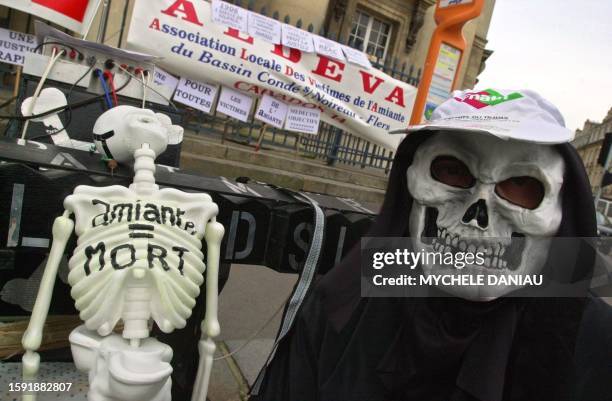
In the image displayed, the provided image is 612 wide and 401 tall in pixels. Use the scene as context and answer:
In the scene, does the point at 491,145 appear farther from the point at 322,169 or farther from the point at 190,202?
the point at 322,169

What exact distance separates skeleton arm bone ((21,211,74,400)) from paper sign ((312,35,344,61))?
13.5 feet

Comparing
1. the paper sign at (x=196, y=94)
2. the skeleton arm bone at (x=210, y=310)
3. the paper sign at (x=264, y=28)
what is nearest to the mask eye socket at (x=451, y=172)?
the skeleton arm bone at (x=210, y=310)

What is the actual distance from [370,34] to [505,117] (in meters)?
10.7

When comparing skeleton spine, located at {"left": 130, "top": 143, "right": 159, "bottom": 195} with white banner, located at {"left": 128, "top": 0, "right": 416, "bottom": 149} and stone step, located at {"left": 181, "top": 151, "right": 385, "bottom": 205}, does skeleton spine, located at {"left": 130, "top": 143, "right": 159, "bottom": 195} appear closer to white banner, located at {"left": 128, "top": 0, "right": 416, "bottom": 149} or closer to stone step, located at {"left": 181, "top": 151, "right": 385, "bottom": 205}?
white banner, located at {"left": 128, "top": 0, "right": 416, "bottom": 149}

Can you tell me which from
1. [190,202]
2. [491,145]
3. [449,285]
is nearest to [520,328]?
[449,285]

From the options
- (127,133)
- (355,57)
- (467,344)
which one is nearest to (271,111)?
(355,57)

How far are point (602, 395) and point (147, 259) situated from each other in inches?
42.9

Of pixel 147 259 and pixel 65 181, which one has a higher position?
pixel 65 181

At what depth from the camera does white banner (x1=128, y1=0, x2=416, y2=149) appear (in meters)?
3.92

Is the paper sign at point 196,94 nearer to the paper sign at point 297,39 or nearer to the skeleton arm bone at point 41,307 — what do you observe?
the paper sign at point 297,39

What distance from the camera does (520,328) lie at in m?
1.10

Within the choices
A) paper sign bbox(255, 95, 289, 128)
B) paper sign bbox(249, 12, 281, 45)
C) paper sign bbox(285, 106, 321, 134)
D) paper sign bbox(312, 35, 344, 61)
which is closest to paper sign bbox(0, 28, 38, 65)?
paper sign bbox(249, 12, 281, 45)

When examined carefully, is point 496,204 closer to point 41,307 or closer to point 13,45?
point 41,307

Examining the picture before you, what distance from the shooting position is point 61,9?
3156mm
